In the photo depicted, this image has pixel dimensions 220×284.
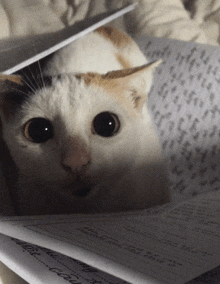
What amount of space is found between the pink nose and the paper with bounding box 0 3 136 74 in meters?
0.16

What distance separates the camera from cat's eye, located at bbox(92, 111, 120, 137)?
1.37 ft

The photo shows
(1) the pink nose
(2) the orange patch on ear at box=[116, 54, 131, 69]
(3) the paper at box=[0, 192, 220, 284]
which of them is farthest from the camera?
(2) the orange patch on ear at box=[116, 54, 131, 69]

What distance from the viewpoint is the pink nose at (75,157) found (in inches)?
15.4

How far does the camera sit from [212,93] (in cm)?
55

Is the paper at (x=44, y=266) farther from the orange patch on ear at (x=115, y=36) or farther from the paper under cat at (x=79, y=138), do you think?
the orange patch on ear at (x=115, y=36)

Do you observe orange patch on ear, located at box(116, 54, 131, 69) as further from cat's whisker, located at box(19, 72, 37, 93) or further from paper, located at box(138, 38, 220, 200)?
cat's whisker, located at box(19, 72, 37, 93)

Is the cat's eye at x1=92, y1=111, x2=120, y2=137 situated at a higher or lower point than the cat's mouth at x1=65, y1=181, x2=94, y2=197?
higher

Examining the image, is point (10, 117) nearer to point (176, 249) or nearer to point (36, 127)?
point (36, 127)

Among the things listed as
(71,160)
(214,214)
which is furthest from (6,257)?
(214,214)

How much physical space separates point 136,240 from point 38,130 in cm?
21

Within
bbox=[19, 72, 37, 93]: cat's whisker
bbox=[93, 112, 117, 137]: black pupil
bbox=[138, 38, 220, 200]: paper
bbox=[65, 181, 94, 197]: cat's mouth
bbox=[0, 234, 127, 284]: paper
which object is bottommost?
bbox=[0, 234, 127, 284]: paper

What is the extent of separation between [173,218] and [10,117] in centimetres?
28

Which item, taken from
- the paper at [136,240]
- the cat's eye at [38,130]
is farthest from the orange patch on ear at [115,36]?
the paper at [136,240]

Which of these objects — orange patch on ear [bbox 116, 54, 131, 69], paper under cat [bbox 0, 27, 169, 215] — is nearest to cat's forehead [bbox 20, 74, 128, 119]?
paper under cat [bbox 0, 27, 169, 215]
